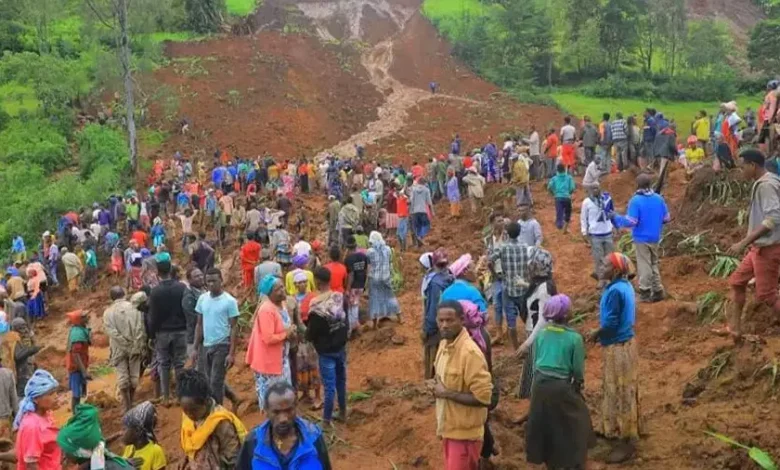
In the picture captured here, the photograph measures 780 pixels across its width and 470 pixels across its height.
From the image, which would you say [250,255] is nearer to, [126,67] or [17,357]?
[17,357]

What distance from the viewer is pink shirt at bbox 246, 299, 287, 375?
21.8ft

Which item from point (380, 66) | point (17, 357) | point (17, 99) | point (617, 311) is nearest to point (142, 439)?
point (617, 311)

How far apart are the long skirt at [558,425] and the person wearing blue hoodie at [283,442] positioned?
193 cm

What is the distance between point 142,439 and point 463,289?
9.90ft

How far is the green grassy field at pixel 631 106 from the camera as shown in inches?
1689

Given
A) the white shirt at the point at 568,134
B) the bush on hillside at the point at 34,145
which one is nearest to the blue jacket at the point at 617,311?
the white shirt at the point at 568,134

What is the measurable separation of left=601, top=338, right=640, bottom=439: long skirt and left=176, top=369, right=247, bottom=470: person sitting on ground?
10.0ft

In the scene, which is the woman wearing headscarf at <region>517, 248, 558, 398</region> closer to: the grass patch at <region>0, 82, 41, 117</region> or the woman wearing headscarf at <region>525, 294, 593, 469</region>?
the woman wearing headscarf at <region>525, 294, 593, 469</region>

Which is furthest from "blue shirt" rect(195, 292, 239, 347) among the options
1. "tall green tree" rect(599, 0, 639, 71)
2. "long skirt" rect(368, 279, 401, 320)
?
"tall green tree" rect(599, 0, 639, 71)

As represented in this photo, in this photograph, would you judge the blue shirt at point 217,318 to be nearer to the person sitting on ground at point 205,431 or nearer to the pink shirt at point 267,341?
the pink shirt at point 267,341

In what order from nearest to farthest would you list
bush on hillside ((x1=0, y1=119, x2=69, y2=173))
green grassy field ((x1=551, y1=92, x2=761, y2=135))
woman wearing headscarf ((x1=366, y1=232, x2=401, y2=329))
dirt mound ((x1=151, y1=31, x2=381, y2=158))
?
woman wearing headscarf ((x1=366, y1=232, x2=401, y2=329)) → bush on hillside ((x1=0, y1=119, x2=69, y2=173)) → dirt mound ((x1=151, y1=31, x2=381, y2=158)) → green grassy field ((x1=551, y1=92, x2=761, y2=135))

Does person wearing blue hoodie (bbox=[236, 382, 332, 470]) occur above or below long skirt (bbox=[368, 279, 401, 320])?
above

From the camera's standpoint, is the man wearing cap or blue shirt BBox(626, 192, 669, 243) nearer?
the man wearing cap

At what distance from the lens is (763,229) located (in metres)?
6.33
